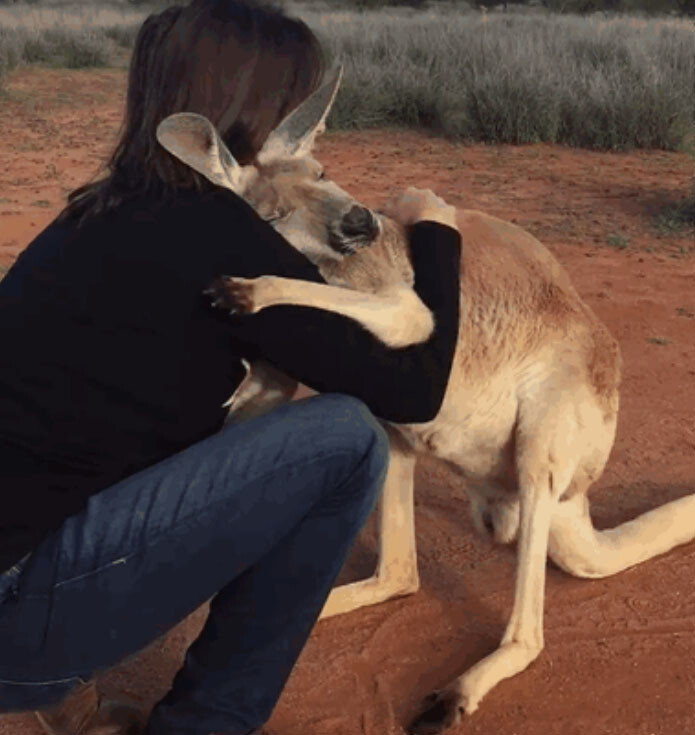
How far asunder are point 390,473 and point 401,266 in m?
0.60

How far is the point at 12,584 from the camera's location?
1.87 metres

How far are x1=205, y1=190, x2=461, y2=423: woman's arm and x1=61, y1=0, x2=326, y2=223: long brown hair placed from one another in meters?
0.19

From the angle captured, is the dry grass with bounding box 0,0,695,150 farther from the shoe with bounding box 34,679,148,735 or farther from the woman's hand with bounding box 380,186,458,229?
the shoe with bounding box 34,679,148,735

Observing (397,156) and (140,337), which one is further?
(397,156)

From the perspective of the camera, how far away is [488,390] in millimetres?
2678

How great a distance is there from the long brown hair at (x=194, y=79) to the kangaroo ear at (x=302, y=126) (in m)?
0.18

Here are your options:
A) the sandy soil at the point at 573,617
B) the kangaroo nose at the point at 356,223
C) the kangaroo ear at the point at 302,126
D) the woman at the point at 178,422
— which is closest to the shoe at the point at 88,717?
the woman at the point at 178,422

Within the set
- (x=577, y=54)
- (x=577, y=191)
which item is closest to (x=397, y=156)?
(x=577, y=191)

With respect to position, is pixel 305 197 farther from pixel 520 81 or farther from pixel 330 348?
pixel 520 81

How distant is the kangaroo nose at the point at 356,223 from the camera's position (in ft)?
8.10

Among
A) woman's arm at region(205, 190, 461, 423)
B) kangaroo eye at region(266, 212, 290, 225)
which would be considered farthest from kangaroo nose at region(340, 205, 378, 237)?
woman's arm at region(205, 190, 461, 423)

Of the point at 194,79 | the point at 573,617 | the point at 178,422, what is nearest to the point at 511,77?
the point at 573,617

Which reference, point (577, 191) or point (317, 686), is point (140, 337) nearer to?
point (317, 686)

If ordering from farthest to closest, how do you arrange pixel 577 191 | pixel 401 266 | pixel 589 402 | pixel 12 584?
pixel 577 191 < pixel 589 402 < pixel 401 266 < pixel 12 584
